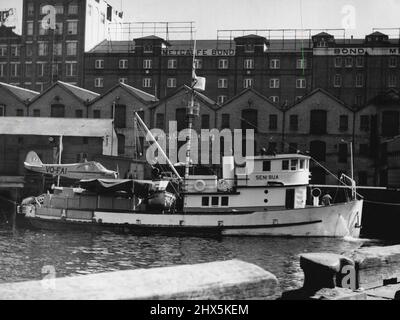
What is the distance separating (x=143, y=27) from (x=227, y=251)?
52296 millimetres

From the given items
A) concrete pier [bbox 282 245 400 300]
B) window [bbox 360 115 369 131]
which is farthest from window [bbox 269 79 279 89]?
concrete pier [bbox 282 245 400 300]

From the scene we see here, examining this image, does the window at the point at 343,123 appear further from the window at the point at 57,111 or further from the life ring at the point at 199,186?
the window at the point at 57,111

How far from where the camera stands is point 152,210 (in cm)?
3534

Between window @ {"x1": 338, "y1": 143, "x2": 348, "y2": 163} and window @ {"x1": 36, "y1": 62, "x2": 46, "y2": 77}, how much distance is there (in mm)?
43105

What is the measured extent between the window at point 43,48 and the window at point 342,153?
143ft

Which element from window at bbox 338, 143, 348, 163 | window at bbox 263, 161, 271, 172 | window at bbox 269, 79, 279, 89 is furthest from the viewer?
window at bbox 269, 79, 279, 89

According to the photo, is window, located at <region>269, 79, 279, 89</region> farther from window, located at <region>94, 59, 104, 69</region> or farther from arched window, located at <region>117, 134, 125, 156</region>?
Answer: window, located at <region>94, 59, 104, 69</region>

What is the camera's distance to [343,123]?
176ft

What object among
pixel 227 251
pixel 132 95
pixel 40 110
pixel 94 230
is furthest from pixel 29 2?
pixel 227 251

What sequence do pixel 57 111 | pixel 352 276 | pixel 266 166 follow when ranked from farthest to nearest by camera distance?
pixel 57 111, pixel 266 166, pixel 352 276

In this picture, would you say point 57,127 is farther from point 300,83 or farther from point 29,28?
point 300,83

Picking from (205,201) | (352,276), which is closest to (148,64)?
(205,201)

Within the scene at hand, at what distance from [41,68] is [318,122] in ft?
135

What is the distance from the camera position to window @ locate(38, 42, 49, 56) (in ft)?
243
